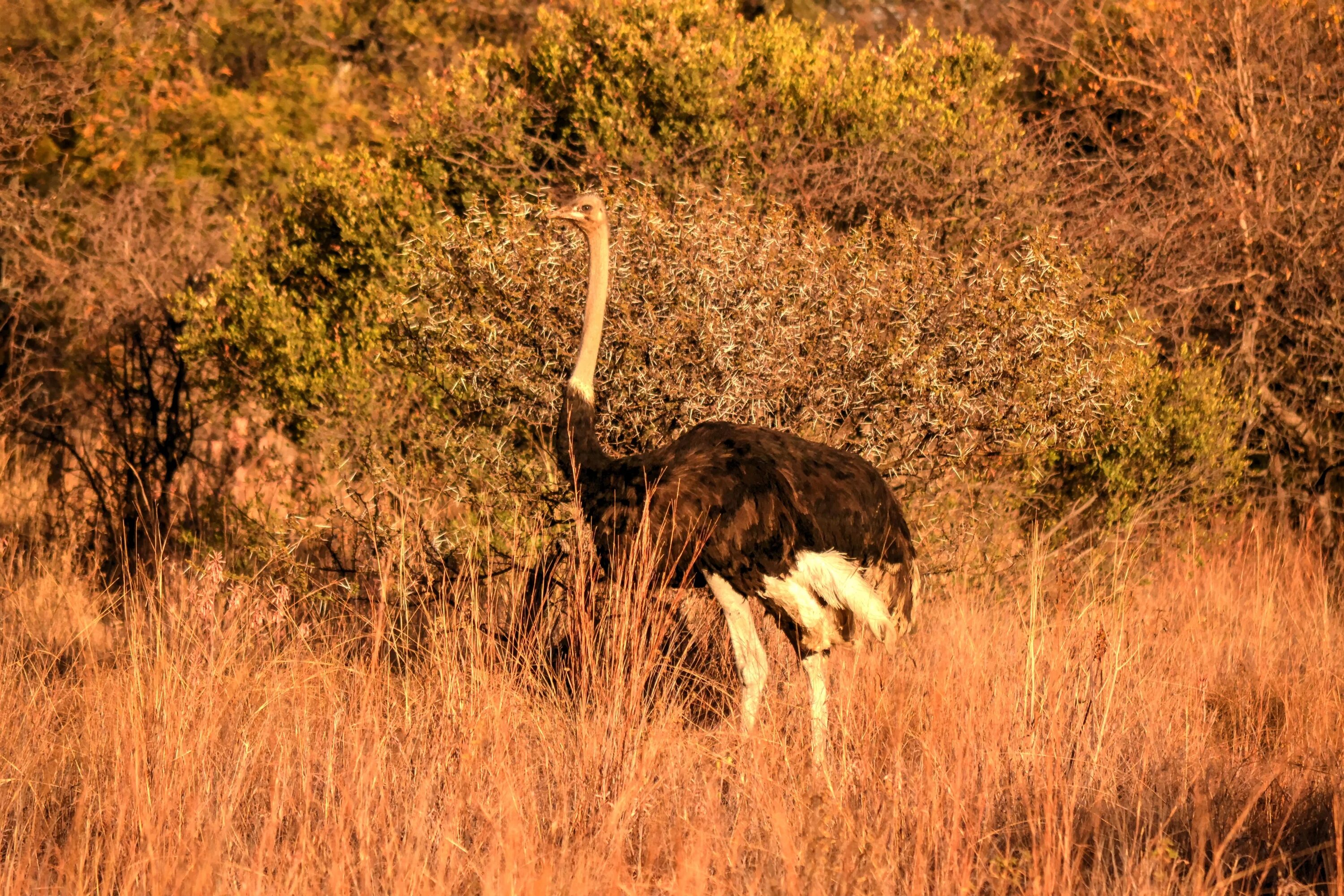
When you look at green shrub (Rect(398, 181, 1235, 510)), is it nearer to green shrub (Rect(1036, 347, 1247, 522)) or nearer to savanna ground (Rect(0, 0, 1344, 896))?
savanna ground (Rect(0, 0, 1344, 896))

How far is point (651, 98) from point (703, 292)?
6.84 ft

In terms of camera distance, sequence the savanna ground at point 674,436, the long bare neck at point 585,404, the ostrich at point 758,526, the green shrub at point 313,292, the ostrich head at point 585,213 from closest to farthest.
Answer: the savanna ground at point 674,436 < the ostrich at point 758,526 < the long bare neck at point 585,404 < the ostrich head at point 585,213 < the green shrub at point 313,292

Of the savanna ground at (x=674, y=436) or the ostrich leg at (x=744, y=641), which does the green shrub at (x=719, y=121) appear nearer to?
the savanna ground at (x=674, y=436)

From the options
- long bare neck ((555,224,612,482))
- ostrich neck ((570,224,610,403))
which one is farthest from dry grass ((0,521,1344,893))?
ostrich neck ((570,224,610,403))

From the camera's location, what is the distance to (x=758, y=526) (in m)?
4.68

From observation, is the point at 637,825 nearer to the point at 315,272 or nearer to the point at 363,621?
the point at 363,621

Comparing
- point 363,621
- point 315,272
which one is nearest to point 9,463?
point 315,272

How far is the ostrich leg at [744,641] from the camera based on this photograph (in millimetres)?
4727

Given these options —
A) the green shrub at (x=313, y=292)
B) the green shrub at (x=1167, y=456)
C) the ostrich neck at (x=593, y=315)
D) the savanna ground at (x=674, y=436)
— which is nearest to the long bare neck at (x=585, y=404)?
the ostrich neck at (x=593, y=315)

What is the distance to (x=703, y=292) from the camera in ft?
19.0

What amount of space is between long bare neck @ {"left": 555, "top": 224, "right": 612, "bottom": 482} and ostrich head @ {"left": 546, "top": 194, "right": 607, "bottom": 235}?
121 millimetres

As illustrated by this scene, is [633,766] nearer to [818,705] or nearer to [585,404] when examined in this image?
[818,705]

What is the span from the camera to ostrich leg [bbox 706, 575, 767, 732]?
4727 mm

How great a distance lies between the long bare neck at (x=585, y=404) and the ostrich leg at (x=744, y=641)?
23.9 inches
